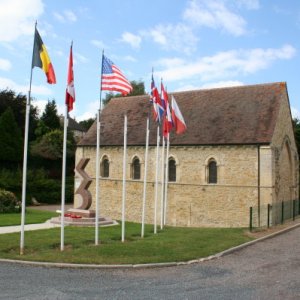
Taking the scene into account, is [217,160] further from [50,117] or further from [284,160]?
[50,117]

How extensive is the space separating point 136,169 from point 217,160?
7.20 m

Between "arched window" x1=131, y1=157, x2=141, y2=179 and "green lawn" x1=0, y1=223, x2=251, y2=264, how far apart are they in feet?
49.2

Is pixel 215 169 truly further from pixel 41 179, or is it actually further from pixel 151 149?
pixel 41 179

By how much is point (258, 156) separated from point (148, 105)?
12.0 metres

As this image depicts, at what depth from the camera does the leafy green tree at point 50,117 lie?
190 feet

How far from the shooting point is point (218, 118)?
31484mm

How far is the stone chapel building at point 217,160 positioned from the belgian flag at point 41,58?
444 inches

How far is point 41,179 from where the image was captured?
144ft

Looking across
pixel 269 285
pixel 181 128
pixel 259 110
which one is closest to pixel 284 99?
pixel 259 110

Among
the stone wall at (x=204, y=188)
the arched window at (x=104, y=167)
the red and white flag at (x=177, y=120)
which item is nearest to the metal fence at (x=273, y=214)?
the stone wall at (x=204, y=188)

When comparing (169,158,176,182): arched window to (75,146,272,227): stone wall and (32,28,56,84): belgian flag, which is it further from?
(32,28,56,84): belgian flag

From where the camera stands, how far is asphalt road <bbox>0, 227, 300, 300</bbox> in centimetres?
924

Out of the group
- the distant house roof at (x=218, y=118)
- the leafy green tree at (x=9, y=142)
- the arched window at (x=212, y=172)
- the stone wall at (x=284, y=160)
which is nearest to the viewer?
the stone wall at (x=284, y=160)

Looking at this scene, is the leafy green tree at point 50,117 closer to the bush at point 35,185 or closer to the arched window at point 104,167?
the bush at point 35,185
